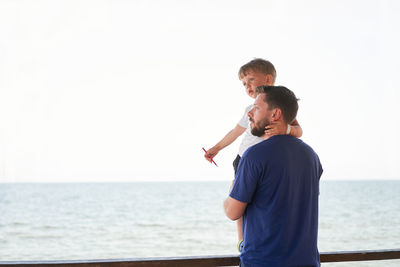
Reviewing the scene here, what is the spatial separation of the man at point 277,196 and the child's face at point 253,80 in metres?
0.57

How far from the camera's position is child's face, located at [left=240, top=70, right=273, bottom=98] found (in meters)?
2.04

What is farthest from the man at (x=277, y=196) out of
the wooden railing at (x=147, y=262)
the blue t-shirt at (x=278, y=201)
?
the wooden railing at (x=147, y=262)

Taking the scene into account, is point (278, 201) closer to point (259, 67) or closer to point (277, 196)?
point (277, 196)

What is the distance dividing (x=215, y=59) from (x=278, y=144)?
3478 centimetres

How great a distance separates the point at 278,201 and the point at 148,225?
2457cm

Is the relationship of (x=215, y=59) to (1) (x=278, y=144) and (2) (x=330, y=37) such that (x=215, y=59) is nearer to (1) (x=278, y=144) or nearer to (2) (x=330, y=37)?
(2) (x=330, y=37)

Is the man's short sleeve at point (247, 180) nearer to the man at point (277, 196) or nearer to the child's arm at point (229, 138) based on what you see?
the man at point (277, 196)

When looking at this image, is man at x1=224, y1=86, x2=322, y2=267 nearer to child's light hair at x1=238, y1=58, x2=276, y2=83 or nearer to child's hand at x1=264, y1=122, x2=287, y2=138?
child's hand at x1=264, y1=122, x2=287, y2=138

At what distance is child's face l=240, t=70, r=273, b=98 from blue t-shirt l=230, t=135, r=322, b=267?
0.64 m

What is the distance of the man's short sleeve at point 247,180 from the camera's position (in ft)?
4.53

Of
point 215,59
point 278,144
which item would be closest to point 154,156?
point 215,59

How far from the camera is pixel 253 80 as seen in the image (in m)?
2.04

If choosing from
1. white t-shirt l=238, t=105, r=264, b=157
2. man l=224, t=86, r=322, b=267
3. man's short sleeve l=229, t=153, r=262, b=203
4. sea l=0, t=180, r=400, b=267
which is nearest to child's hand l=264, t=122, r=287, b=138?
man l=224, t=86, r=322, b=267

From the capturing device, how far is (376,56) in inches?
1282
